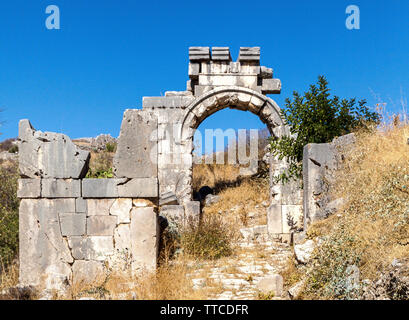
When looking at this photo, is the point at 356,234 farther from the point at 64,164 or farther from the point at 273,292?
the point at 64,164

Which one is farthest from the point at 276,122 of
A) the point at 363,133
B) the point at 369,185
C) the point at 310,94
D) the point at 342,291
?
the point at 342,291

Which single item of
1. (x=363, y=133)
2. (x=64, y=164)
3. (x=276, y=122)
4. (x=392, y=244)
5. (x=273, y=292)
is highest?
(x=276, y=122)

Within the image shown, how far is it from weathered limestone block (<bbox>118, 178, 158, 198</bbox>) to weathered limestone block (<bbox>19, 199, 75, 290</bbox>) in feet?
2.62

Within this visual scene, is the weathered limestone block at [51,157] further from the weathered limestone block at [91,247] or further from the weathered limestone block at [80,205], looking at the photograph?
the weathered limestone block at [91,247]

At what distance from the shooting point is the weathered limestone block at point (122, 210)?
5719 millimetres

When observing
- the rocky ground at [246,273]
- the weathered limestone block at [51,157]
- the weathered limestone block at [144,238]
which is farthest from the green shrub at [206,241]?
the weathered limestone block at [51,157]

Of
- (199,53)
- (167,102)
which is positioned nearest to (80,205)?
(167,102)

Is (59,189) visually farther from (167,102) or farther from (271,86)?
(271,86)

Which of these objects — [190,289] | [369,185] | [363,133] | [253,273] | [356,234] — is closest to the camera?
[356,234]

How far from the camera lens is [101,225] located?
5723mm

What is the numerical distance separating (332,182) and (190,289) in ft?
10.2

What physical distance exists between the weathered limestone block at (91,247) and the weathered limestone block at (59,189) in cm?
66
